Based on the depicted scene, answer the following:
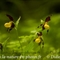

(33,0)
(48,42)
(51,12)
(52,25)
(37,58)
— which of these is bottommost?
(37,58)

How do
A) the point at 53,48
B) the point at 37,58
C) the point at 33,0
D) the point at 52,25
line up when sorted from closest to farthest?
the point at 37,58 < the point at 53,48 < the point at 52,25 < the point at 33,0

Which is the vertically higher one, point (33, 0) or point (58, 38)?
point (33, 0)

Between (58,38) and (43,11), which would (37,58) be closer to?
(58,38)

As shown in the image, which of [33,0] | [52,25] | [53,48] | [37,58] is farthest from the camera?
[33,0]

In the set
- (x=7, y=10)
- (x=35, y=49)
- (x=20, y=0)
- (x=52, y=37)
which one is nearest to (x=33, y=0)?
(x=20, y=0)

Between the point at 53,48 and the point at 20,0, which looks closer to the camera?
the point at 53,48

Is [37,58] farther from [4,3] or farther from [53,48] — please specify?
[4,3]

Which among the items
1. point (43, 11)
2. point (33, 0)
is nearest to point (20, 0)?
point (33, 0)
